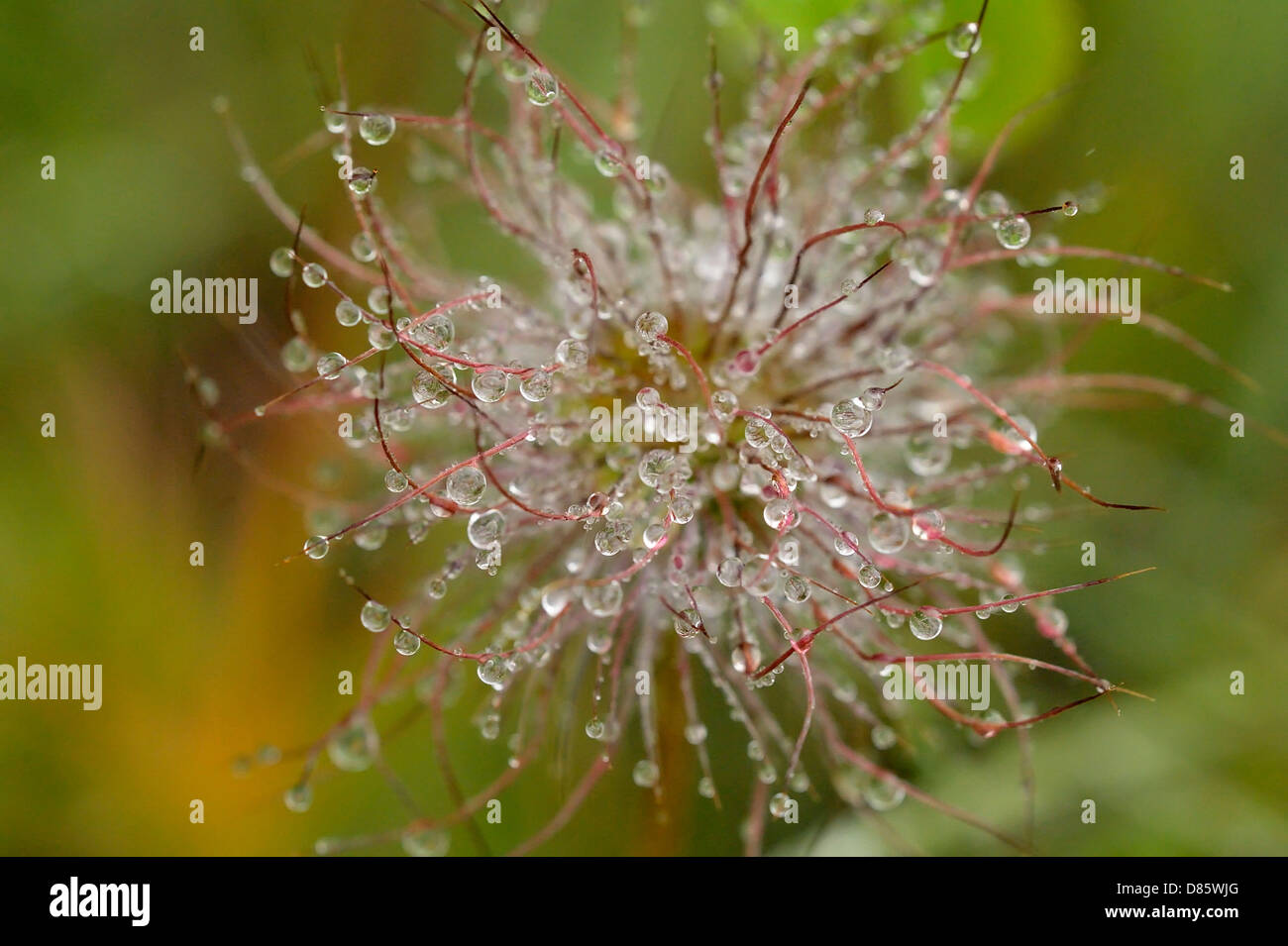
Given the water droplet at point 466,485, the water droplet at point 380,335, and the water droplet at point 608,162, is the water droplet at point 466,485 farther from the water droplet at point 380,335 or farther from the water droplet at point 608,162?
the water droplet at point 608,162

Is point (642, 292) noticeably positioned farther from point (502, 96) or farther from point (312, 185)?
point (312, 185)

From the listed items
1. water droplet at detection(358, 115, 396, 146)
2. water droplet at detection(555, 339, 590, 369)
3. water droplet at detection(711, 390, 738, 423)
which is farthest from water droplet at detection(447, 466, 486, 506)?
water droplet at detection(358, 115, 396, 146)

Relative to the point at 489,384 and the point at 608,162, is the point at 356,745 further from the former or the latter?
the point at 608,162

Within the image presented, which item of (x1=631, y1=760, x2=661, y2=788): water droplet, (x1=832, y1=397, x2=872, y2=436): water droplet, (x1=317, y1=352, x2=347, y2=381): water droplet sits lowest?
(x1=631, y1=760, x2=661, y2=788): water droplet

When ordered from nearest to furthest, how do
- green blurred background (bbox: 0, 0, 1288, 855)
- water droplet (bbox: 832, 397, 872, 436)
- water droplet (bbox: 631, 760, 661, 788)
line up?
water droplet (bbox: 832, 397, 872, 436), water droplet (bbox: 631, 760, 661, 788), green blurred background (bbox: 0, 0, 1288, 855)

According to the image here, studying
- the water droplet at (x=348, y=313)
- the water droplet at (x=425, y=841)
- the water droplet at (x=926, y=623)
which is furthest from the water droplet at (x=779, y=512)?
the water droplet at (x=425, y=841)

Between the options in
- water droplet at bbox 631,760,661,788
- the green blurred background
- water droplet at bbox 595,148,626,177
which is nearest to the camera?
water droplet at bbox 595,148,626,177

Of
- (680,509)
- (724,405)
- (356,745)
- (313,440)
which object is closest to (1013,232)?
(724,405)

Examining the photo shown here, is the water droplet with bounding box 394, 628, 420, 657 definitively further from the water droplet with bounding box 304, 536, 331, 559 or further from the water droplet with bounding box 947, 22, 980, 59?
the water droplet with bounding box 947, 22, 980, 59
